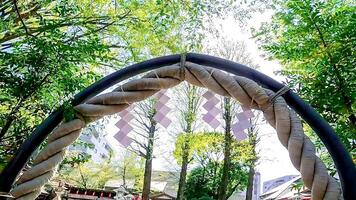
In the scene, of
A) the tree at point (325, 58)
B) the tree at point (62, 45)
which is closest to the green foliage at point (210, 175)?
the tree at point (62, 45)

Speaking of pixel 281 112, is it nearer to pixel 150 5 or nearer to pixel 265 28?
pixel 265 28

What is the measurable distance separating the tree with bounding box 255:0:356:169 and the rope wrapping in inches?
62.3

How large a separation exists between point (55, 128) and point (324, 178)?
1.90ft

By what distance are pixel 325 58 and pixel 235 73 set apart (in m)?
1.87

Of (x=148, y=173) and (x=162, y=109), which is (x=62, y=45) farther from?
(x=148, y=173)

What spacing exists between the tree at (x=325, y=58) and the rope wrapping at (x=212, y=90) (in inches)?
62.3

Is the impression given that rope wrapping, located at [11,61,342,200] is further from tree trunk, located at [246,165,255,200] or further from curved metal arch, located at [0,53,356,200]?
tree trunk, located at [246,165,255,200]

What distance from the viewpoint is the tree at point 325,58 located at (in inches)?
83.0

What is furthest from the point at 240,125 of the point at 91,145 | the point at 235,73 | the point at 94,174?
the point at 94,174

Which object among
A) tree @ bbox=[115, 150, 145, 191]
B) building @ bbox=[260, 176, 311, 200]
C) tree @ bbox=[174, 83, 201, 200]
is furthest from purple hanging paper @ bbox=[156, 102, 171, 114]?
tree @ bbox=[115, 150, 145, 191]

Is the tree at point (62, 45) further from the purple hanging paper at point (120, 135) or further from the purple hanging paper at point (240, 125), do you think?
the purple hanging paper at point (240, 125)

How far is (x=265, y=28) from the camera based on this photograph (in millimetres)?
4023

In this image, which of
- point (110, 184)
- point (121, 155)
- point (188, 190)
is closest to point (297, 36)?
point (188, 190)

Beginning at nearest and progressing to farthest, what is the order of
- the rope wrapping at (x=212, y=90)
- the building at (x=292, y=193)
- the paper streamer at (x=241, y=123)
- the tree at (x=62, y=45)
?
the rope wrapping at (x=212, y=90), the paper streamer at (x=241, y=123), the tree at (x=62, y=45), the building at (x=292, y=193)
